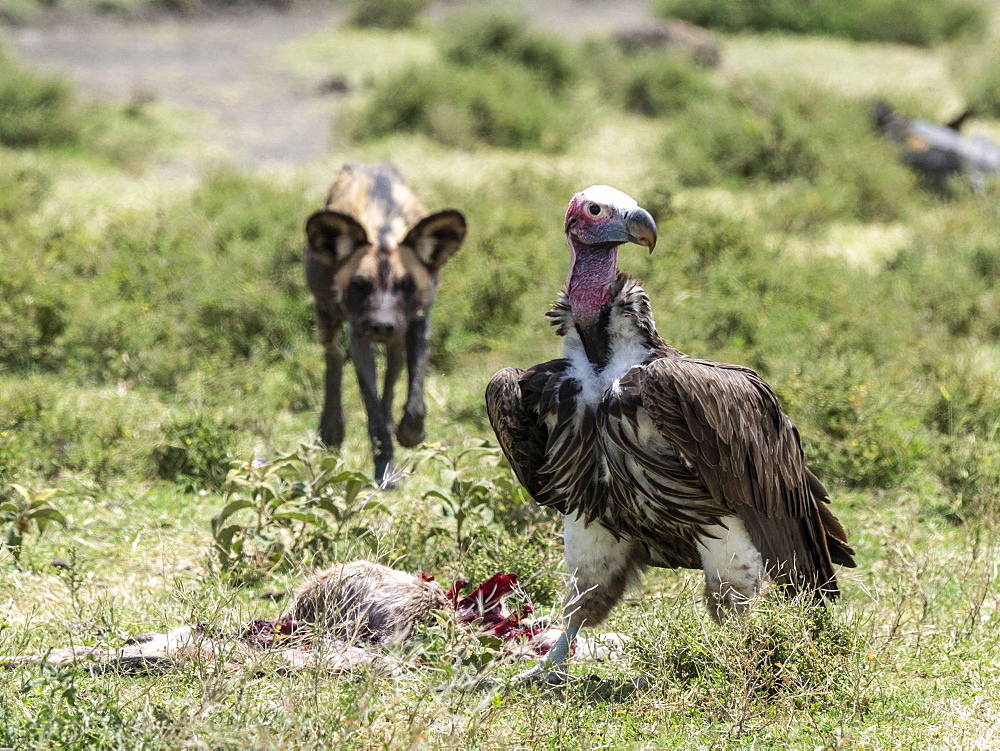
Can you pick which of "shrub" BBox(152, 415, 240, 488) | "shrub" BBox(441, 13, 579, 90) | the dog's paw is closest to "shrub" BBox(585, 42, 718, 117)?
"shrub" BBox(441, 13, 579, 90)

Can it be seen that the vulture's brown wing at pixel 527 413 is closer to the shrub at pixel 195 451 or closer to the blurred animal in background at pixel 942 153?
the shrub at pixel 195 451

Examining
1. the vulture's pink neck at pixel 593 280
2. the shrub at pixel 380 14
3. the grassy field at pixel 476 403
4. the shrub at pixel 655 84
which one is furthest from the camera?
the shrub at pixel 380 14

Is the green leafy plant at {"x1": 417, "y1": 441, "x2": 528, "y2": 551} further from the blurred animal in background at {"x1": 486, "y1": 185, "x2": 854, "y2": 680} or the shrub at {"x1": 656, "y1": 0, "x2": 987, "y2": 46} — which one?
the shrub at {"x1": 656, "y1": 0, "x2": 987, "y2": 46}

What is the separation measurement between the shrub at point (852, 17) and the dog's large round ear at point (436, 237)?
21704mm

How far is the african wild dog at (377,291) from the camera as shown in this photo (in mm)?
6527

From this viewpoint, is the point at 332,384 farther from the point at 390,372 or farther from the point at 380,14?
the point at 380,14

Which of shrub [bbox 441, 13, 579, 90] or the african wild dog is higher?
shrub [bbox 441, 13, 579, 90]

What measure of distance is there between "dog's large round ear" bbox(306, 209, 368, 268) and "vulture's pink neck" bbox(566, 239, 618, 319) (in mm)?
2508

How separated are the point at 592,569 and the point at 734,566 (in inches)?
20.6

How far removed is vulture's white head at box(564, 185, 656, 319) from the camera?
4.09 meters

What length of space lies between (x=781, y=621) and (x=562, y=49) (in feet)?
54.3

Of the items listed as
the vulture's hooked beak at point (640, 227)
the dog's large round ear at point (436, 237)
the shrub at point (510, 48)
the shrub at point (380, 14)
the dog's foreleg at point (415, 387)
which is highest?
the shrub at point (380, 14)

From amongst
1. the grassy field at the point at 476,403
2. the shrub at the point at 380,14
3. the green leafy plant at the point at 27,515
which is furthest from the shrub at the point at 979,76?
the green leafy plant at the point at 27,515

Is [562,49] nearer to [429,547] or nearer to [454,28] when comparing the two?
[454,28]
